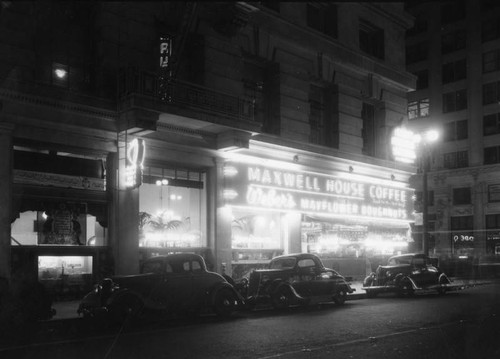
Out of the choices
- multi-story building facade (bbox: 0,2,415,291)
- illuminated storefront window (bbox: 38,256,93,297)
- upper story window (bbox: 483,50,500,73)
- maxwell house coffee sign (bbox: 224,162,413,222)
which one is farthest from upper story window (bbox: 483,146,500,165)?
illuminated storefront window (bbox: 38,256,93,297)

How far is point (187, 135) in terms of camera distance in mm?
21234

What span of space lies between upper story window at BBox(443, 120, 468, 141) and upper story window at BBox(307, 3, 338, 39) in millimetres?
34767

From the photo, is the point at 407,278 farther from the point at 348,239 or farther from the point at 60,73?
the point at 60,73

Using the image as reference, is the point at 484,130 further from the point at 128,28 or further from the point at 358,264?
the point at 128,28

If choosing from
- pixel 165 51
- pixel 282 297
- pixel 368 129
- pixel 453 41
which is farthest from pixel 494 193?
pixel 165 51

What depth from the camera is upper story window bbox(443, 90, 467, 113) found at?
58.1m

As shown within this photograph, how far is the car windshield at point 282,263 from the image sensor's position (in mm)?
18573

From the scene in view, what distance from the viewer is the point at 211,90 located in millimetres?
20422

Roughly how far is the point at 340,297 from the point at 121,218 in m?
7.73

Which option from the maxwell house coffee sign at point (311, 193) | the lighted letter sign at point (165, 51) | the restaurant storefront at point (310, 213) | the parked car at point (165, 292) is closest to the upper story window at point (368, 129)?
the restaurant storefront at point (310, 213)

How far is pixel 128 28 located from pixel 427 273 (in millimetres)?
14213

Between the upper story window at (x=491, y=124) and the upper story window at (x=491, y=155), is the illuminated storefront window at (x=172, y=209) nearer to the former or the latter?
the upper story window at (x=491, y=155)

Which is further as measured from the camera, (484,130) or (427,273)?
(484,130)

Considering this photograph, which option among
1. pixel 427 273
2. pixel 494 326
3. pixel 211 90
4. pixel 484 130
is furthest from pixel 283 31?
pixel 484 130
